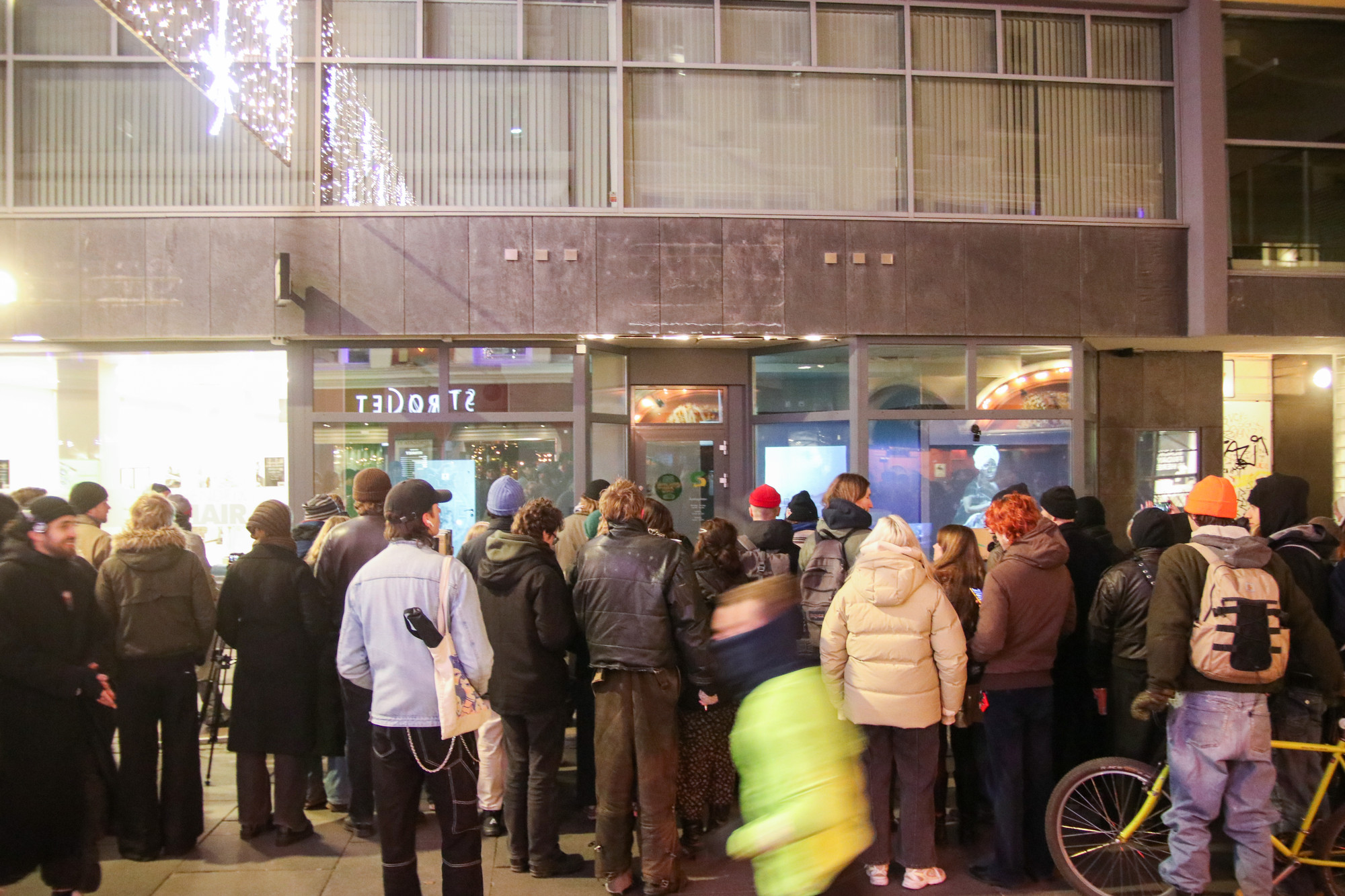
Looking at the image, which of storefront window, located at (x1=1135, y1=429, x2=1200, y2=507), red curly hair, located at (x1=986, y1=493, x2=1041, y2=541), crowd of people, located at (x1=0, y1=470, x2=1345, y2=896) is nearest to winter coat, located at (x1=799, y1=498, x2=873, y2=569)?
crowd of people, located at (x1=0, y1=470, x2=1345, y2=896)

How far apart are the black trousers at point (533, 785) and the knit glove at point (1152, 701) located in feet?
9.65

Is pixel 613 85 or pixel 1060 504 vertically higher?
pixel 613 85

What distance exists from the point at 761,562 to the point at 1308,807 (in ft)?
10.3

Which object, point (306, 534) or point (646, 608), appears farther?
point (306, 534)

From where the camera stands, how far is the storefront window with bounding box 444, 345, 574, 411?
918 cm

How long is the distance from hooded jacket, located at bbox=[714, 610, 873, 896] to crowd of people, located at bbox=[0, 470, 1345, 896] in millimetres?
877

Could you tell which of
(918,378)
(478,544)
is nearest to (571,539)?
(478,544)

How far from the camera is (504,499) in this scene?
567cm

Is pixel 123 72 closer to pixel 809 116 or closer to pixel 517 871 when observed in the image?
pixel 809 116

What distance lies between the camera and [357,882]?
16.8 ft

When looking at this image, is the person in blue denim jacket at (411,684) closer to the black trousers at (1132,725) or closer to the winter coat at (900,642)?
the winter coat at (900,642)

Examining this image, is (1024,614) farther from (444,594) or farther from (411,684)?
(411,684)

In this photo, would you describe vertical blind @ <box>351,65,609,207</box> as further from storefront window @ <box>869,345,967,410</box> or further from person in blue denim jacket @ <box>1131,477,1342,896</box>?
person in blue denim jacket @ <box>1131,477,1342,896</box>

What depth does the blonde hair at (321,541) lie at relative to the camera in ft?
19.9
